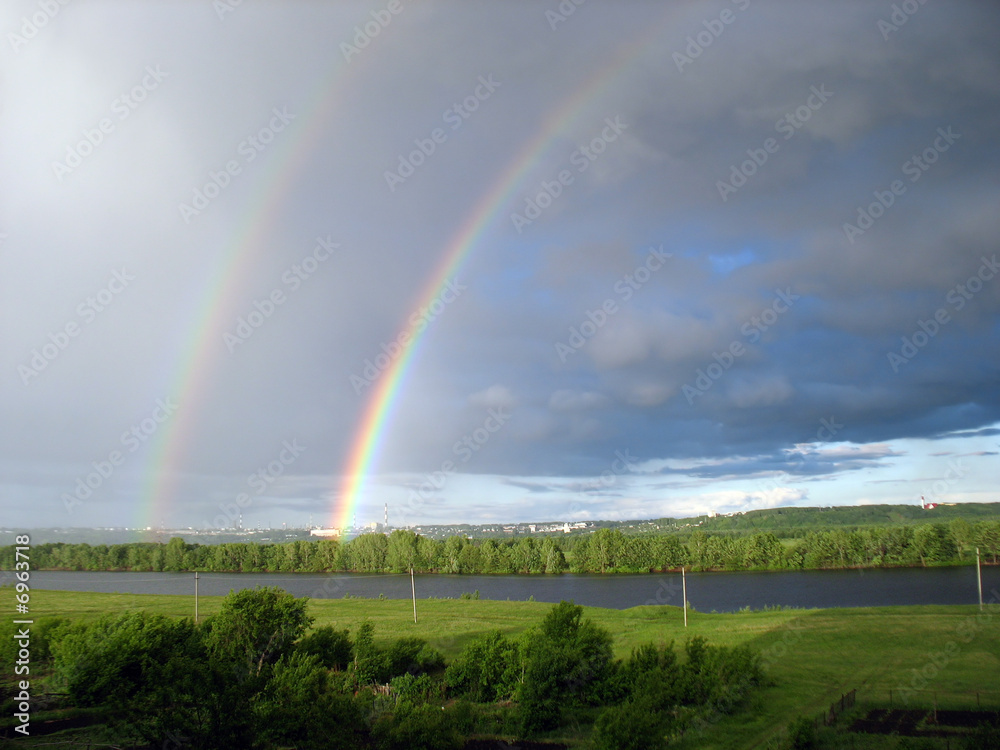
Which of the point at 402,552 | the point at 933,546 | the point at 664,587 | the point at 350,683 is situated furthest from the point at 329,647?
the point at 933,546

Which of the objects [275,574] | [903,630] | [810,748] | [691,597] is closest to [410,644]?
[810,748]

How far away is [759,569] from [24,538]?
9936 centimetres

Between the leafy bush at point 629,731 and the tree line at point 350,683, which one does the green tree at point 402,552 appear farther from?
the leafy bush at point 629,731

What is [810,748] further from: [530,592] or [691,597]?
[530,592]

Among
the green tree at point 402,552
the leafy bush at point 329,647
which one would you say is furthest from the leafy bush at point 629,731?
the green tree at point 402,552

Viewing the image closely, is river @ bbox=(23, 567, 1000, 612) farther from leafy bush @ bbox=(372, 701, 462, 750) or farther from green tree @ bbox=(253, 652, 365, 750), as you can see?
green tree @ bbox=(253, 652, 365, 750)

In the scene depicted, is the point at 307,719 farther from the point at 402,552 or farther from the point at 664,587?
the point at 402,552

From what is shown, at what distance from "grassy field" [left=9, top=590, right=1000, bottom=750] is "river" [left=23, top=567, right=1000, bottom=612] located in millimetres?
14942

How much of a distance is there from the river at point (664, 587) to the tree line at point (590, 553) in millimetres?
4598

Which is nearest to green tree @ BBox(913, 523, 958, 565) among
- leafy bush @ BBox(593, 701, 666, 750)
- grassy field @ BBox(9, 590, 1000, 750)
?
grassy field @ BBox(9, 590, 1000, 750)

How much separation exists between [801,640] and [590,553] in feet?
240

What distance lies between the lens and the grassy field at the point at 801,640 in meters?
24.7

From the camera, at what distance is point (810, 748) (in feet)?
66.0

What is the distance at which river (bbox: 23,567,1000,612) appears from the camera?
65438 mm
